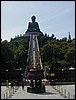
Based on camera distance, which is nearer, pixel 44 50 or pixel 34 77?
pixel 34 77

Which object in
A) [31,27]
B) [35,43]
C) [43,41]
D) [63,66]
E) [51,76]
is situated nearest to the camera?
[51,76]

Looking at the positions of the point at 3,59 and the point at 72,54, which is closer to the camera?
the point at 3,59

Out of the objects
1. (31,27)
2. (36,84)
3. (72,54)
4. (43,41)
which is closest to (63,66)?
(72,54)

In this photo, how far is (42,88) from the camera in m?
27.3

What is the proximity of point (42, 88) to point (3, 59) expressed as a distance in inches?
1117

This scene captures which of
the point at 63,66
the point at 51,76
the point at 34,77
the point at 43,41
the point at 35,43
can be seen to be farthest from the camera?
the point at 43,41

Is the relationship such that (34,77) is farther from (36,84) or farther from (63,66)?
(63,66)

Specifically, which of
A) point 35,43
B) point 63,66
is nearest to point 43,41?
point 35,43

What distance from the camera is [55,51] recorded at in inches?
2766

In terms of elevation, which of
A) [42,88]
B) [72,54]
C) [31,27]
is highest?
[31,27]

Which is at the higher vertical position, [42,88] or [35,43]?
[35,43]

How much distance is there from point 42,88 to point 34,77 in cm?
113

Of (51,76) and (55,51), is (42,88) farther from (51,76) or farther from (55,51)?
(55,51)

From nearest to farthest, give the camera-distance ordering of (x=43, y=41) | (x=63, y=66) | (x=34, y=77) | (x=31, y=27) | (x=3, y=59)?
1. (x=34, y=77)
2. (x=3, y=59)
3. (x=63, y=66)
4. (x=43, y=41)
5. (x=31, y=27)
